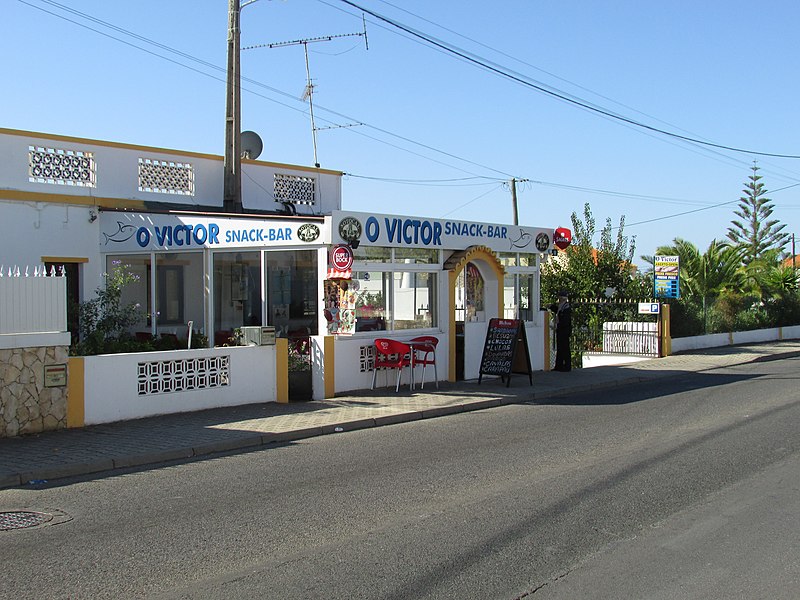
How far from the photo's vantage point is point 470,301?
720 inches

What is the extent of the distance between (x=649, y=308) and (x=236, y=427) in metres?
18.0

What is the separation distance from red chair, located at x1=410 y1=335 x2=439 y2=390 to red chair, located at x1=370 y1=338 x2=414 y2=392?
217 mm

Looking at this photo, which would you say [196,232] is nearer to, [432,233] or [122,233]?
[122,233]

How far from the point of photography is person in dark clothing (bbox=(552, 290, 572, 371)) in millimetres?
20219

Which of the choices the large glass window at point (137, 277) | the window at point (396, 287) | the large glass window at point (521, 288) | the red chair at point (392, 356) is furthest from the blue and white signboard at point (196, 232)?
the large glass window at point (521, 288)

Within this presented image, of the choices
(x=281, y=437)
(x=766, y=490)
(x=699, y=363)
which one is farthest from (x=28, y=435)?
(x=699, y=363)

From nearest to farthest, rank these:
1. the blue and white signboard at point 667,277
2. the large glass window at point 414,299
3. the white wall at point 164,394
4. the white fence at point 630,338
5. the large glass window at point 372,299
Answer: the white wall at point 164,394
the large glass window at point 372,299
the large glass window at point 414,299
the white fence at point 630,338
the blue and white signboard at point 667,277

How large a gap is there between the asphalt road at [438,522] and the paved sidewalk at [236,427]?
47 centimetres

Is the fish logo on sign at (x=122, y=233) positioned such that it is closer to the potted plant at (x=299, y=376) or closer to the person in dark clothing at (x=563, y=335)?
the potted plant at (x=299, y=376)

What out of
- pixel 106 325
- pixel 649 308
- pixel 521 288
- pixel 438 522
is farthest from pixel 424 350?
pixel 649 308

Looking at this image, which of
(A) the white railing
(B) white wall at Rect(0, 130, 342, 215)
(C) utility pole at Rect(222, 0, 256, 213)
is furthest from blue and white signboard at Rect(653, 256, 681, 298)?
(A) the white railing

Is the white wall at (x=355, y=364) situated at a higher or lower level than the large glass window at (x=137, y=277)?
lower

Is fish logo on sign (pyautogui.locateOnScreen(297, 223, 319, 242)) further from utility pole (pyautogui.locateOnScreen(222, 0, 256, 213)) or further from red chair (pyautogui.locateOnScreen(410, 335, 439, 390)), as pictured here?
utility pole (pyautogui.locateOnScreen(222, 0, 256, 213))

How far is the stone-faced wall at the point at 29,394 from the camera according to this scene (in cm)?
1061
